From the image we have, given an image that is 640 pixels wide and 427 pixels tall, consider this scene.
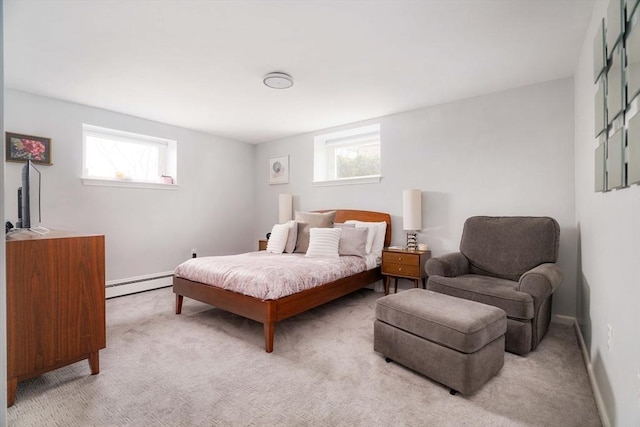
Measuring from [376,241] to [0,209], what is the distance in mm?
3459

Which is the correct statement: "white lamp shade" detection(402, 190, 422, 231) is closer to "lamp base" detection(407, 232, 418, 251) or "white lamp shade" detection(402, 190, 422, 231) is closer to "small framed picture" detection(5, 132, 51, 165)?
"lamp base" detection(407, 232, 418, 251)

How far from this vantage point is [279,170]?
5.37 metres

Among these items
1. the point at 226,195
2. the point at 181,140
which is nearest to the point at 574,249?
the point at 226,195

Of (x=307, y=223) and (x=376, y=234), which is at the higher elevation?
(x=307, y=223)

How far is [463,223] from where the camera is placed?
138 inches

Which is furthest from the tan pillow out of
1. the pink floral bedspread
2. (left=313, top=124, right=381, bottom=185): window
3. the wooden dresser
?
the wooden dresser

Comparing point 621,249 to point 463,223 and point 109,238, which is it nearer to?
point 463,223

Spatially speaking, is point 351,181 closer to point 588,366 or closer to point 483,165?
point 483,165

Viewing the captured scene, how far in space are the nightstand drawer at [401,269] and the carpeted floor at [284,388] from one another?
1071 millimetres

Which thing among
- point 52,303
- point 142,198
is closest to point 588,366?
point 52,303

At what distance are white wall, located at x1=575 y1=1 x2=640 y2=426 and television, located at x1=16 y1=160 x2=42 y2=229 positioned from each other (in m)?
3.37

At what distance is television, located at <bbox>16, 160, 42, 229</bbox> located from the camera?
207cm

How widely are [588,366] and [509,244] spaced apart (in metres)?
1.10

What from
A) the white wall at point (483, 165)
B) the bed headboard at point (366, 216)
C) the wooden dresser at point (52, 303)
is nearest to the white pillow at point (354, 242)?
the bed headboard at point (366, 216)
